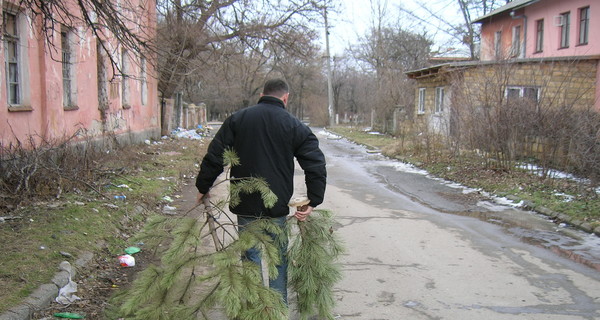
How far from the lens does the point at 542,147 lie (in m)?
10.6

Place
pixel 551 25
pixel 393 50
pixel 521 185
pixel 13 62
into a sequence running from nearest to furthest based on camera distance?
pixel 13 62 < pixel 521 185 < pixel 551 25 < pixel 393 50

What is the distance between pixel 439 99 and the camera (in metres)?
22.9

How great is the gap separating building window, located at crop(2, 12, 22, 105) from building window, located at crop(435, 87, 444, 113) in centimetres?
1711

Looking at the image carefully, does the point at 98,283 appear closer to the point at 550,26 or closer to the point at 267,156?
the point at 267,156

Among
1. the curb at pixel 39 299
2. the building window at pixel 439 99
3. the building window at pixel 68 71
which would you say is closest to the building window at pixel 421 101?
the building window at pixel 439 99

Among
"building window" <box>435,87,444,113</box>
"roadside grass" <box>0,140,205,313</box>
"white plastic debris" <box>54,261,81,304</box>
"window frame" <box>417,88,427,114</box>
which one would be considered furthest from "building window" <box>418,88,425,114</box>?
"white plastic debris" <box>54,261,81,304</box>

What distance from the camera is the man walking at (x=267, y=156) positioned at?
12.1 feet

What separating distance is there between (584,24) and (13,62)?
2253 centimetres

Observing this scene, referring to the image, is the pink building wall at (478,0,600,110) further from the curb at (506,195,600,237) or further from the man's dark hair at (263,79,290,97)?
the man's dark hair at (263,79,290,97)

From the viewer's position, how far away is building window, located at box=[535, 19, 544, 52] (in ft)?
83.0

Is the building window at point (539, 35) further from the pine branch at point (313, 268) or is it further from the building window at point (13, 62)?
the pine branch at point (313, 268)

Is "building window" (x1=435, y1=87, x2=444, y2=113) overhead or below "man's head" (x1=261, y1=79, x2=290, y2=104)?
overhead

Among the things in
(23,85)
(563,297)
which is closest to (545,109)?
(563,297)

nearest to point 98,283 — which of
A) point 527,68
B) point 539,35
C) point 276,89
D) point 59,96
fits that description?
point 276,89
